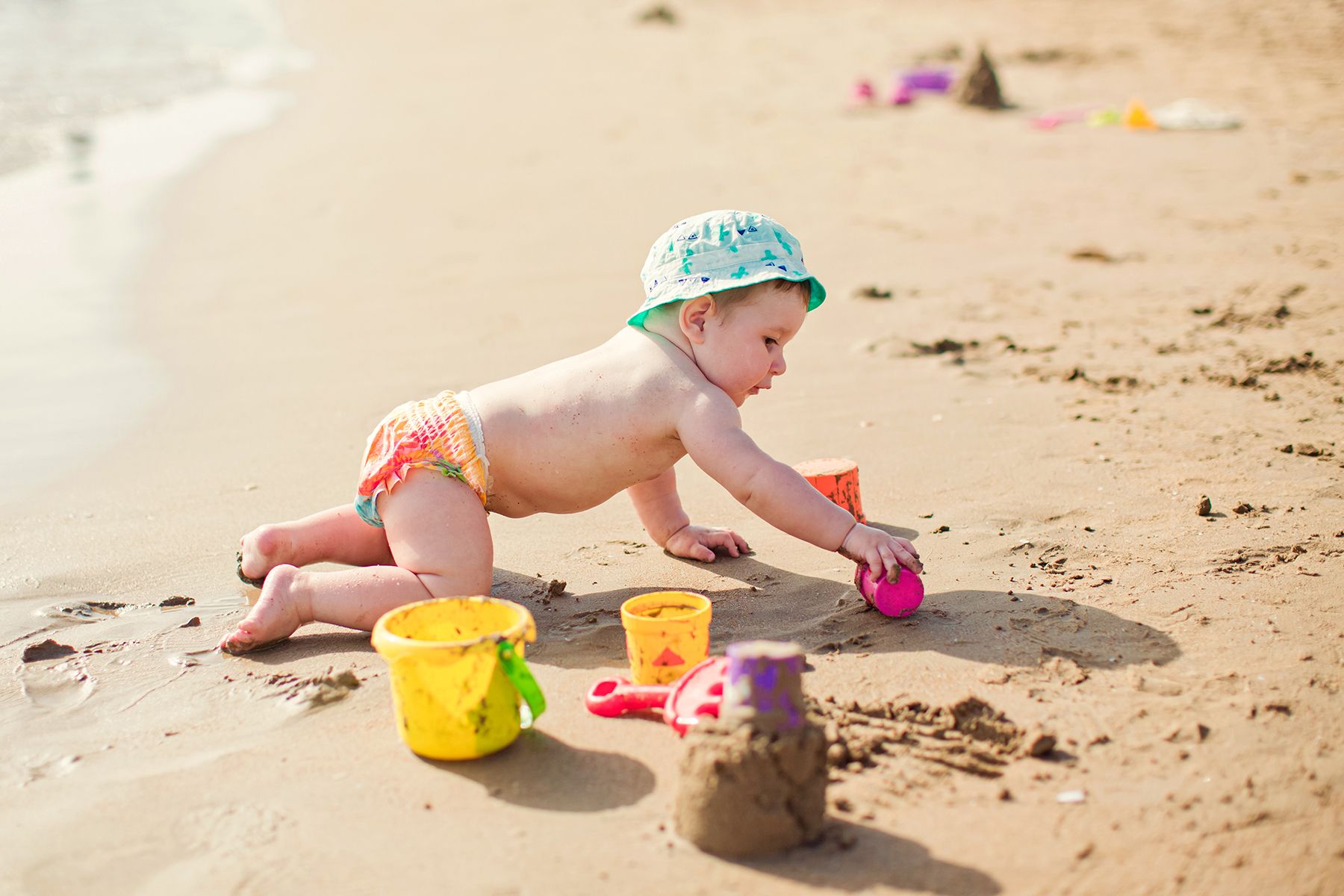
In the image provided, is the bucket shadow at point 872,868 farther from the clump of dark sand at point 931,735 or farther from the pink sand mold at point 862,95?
the pink sand mold at point 862,95

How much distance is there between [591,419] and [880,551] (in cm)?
82

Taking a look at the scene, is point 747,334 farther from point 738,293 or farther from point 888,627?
point 888,627

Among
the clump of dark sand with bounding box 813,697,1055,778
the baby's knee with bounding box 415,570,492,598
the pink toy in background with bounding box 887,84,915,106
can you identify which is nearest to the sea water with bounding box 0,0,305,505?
the baby's knee with bounding box 415,570,492,598

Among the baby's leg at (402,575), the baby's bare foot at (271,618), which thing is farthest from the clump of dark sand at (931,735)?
the baby's bare foot at (271,618)

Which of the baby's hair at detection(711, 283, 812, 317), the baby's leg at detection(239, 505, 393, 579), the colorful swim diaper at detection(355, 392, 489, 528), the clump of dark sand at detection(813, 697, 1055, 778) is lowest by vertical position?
the clump of dark sand at detection(813, 697, 1055, 778)

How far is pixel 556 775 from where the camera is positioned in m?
2.24

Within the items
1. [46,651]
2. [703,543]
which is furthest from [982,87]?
[46,651]

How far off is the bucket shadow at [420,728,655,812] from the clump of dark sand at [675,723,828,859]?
25 cm

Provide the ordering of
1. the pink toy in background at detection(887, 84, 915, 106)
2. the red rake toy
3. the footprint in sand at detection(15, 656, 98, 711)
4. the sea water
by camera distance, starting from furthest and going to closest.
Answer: the pink toy in background at detection(887, 84, 915, 106) < the sea water < the footprint in sand at detection(15, 656, 98, 711) < the red rake toy

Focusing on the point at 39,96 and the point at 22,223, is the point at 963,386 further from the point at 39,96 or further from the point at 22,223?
the point at 39,96

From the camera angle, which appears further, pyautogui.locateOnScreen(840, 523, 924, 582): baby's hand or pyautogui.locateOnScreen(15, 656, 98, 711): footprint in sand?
pyautogui.locateOnScreen(840, 523, 924, 582): baby's hand

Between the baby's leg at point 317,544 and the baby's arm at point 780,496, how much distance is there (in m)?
1.01

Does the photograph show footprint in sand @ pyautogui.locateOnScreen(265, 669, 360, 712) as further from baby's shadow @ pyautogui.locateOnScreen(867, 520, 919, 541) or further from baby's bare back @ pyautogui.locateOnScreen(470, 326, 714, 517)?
baby's shadow @ pyautogui.locateOnScreen(867, 520, 919, 541)

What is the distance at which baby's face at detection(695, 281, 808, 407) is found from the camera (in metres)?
3.11
